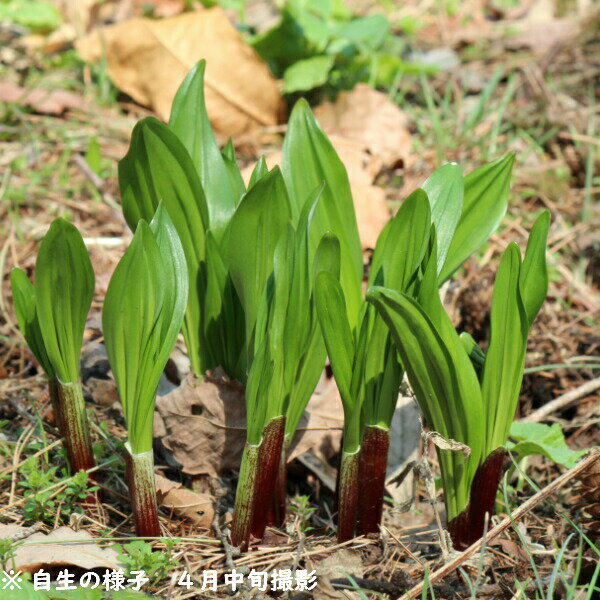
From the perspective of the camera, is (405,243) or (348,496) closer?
(405,243)

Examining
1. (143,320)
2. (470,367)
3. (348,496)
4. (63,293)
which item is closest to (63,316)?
(63,293)

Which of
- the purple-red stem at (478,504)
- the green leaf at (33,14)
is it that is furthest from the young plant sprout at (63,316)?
the green leaf at (33,14)

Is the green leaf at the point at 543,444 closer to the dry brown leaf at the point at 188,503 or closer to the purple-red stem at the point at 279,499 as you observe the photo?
the purple-red stem at the point at 279,499

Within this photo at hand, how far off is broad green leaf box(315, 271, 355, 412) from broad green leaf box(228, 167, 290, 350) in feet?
0.54

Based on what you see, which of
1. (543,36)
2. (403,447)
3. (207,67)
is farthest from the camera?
(543,36)

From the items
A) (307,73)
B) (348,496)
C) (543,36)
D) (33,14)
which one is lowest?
(348,496)

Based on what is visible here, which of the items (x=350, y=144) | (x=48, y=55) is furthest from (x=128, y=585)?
(x=48, y=55)

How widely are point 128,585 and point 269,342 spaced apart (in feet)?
1.88

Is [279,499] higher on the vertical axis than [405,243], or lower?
lower

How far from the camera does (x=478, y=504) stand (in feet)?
4.97

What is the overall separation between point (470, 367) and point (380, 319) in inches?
7.6

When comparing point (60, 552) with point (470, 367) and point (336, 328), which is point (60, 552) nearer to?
point (336, 328)

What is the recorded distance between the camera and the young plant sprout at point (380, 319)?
1.37 metres

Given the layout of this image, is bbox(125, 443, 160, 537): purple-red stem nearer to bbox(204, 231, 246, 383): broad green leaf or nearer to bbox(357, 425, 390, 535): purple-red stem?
bbox(204, 231, 246, 383): broad green leaf
